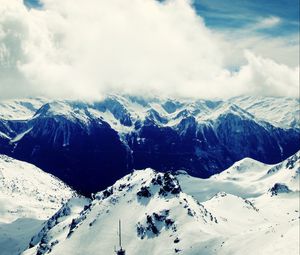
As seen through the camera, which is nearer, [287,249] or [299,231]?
[287,249]

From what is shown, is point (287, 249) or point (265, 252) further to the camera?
point (265, 252)
